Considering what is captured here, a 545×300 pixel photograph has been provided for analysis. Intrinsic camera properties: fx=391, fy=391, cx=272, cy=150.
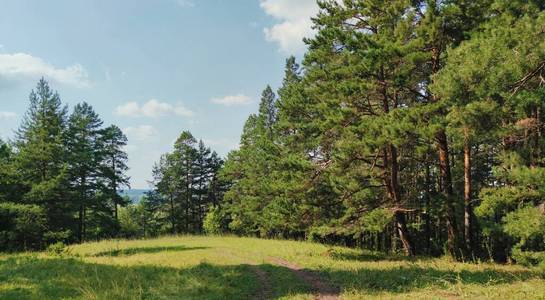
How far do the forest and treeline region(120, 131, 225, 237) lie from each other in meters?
16.2

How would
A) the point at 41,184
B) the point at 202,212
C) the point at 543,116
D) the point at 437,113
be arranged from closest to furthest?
the point at 543,116, the point at 437,113, the point at 41,184, the point at 202,212

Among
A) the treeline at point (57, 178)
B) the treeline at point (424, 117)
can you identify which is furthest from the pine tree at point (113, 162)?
the treeline at point (424, 117)

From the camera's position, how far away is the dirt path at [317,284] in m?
10.7

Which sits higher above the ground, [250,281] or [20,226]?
[20,226]

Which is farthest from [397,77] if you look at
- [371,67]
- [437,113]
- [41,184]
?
[41,184]

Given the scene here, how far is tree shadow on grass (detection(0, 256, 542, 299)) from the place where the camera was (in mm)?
10211

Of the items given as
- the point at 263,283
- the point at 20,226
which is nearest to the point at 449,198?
the point at 263,283

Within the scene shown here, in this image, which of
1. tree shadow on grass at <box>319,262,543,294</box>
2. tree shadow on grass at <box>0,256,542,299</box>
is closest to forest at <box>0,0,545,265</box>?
tree shadow on grass at <box>319,262,543,294</box>

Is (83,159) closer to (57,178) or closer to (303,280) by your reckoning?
(57,178)

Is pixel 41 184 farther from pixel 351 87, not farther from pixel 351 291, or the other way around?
pixel 351 291

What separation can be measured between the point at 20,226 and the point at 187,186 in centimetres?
3133

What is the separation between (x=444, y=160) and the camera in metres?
19.1

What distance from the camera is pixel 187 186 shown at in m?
59.8

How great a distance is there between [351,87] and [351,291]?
10428 millimetres
